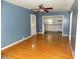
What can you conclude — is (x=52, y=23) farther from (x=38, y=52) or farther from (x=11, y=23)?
(x=38, y=52)

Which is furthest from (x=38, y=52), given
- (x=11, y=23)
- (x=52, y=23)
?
(x=52, y=23)

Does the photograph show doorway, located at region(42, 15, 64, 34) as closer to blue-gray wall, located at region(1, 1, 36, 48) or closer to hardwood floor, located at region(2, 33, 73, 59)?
blue-gray wall, located at region(1, 1, 36, 48)

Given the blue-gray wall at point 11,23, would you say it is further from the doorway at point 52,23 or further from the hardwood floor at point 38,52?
the doorway at point 52,23

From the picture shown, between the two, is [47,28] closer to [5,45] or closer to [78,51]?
[5,45]

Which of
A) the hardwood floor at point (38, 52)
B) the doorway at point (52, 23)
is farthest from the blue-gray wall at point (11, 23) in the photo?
the doorway at point (52, 23)

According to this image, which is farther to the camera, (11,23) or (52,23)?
(52,23)

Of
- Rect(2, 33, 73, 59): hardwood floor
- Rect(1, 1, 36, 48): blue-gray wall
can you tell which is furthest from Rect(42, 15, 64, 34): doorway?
Rect(2, 33, 73, 59): hardwood floor

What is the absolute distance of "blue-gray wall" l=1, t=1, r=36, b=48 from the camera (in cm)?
446

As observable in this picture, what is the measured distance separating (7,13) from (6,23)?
510mm

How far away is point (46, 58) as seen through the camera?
3564mm

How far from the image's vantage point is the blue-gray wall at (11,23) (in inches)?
176

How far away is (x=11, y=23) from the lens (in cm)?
507

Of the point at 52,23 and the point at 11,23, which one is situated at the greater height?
the point at 52,23

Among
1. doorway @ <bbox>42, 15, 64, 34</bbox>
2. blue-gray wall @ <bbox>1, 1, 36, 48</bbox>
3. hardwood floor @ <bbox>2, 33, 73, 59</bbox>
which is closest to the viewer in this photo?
hardwood floor @ <bbox>2, 33, 73, 59</bbox>
